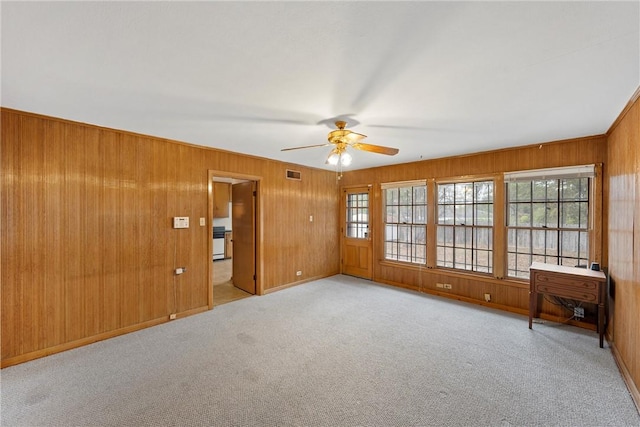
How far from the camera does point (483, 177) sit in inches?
163

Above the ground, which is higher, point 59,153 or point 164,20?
point 164,20

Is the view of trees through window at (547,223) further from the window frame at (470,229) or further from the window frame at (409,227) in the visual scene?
the window frame at (409,227)

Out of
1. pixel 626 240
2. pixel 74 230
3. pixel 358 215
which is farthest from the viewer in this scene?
pixel 358 215

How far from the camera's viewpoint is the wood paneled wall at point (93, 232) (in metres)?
2.51

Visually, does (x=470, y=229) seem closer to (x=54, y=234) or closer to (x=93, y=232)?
(x=93, y=232)

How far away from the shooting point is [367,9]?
1.27 meters

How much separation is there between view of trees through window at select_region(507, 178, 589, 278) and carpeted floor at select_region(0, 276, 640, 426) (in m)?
0.92

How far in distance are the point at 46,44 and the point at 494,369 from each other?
414 cm

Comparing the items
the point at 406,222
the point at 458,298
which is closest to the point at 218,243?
the point at 406,222

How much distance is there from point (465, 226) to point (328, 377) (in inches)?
134

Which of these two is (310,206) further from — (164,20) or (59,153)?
(164,20)

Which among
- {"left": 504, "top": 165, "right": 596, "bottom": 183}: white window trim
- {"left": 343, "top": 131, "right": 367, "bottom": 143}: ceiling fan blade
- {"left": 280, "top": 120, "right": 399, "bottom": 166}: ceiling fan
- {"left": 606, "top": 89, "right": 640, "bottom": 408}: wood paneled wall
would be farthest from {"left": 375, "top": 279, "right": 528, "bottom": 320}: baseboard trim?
{"left": 343, "top": 131, "right": 367, "bottom": 143}: ceiling fan blade

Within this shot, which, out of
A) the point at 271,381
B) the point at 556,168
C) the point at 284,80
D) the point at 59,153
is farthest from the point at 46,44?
the point at 556,168

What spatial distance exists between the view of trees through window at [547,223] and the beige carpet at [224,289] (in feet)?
14.5
